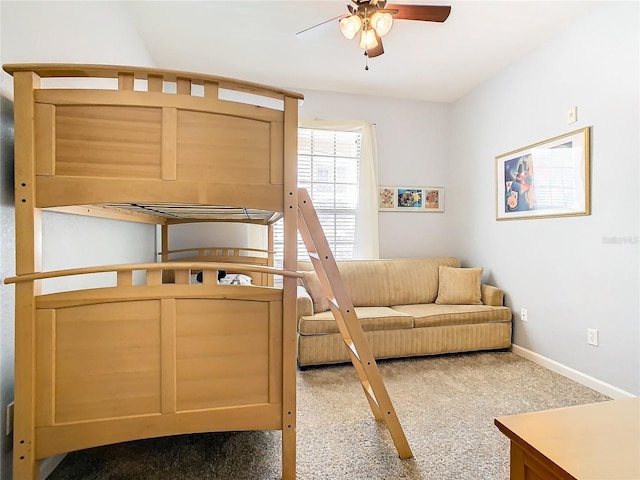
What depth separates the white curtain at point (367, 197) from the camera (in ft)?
13.0

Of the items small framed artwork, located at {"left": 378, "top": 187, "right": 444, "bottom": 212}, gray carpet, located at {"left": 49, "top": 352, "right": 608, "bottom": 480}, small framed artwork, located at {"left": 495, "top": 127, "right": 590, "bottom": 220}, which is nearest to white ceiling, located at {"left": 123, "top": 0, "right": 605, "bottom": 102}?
small framed artwork, located at {"left": 495, "top": 127, "right": 590, "bottom": 220}

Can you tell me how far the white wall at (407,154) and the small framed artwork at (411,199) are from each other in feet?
0.20

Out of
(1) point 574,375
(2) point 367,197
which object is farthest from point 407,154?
(1) point 574,375

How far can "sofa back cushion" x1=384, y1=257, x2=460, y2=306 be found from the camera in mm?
3636

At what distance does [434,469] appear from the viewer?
5.23ft

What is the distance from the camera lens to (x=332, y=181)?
4.01 metres

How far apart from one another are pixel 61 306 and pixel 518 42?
3.68 m

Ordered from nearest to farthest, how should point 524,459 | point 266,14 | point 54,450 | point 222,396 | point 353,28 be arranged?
point 524,459
point 54,450
point 222,396
point 353,28
point 266,14

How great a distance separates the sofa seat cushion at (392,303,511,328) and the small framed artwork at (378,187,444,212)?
1.31 metres

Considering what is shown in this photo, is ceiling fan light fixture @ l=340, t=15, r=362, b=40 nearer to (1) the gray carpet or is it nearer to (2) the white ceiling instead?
(2) the white ceiling

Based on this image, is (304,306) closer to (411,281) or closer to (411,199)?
(411,281)

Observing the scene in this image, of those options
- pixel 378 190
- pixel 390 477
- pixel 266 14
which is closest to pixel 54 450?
pixel 390 477

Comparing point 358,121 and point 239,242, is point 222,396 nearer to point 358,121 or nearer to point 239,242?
point 239,242

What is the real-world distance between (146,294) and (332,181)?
117 inches
